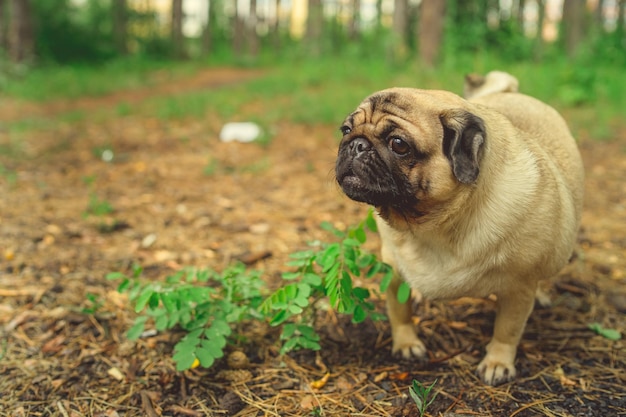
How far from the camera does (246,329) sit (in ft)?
11.8

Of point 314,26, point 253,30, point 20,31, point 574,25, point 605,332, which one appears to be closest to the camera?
point 605,332

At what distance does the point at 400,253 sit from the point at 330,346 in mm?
782

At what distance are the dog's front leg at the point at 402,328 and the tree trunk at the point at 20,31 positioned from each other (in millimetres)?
18064

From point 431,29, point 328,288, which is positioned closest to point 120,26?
point 431,29

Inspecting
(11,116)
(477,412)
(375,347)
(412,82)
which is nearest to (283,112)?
(412,82)

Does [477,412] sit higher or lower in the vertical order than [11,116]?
lower

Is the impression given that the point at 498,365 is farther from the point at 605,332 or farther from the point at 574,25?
the point at 574,25

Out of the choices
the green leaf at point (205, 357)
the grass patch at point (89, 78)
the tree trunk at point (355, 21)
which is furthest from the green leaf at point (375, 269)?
the tree trunk at point (355, 21)

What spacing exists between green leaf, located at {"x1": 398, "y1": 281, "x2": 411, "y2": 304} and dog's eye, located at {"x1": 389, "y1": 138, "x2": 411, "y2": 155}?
0.81 metres

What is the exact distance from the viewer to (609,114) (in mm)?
9031

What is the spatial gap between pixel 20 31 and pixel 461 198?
19.0 metres

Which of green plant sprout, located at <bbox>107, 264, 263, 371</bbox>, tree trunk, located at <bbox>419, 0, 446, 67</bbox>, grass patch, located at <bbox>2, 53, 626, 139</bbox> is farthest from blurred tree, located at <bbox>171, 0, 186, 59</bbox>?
green plant sprout, located at <bbox>107, 264, 263, 371</bbox>

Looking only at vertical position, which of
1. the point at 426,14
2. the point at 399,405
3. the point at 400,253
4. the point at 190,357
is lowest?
the point at 399,405

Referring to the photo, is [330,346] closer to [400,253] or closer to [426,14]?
[400,253]
